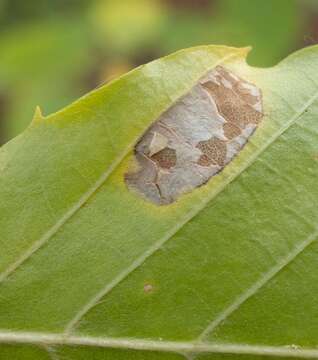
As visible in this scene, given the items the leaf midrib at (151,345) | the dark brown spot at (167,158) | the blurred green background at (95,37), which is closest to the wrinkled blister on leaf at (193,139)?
the dark brown spot at (167,158)

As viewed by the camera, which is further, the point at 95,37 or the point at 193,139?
the point at 95,37

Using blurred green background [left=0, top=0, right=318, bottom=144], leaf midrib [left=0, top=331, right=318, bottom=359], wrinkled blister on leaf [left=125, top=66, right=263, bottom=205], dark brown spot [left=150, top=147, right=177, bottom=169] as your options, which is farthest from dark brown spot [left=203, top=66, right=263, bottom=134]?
blurred green background [left=0, top=0, right=318, bottom=144]

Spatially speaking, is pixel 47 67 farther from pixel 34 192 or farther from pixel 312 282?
pixel 312 282

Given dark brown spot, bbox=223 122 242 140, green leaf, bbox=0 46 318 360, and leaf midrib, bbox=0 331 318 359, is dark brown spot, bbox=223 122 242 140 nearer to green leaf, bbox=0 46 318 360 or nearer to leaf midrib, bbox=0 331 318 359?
green leaf, bbox=0 46 318 360

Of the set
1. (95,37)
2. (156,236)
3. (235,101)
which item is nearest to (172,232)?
(156,236)

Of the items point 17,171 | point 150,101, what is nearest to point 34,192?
point 17,171

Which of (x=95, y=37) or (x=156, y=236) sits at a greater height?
(x=95, y=37)

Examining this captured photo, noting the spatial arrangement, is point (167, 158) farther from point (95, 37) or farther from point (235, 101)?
point (95, 37)
